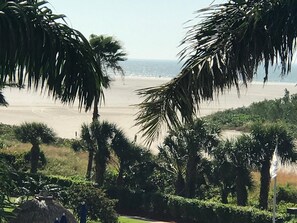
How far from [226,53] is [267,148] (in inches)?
799

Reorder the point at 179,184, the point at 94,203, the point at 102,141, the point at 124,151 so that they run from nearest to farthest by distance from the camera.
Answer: the point at 94,203, the point at 179,184, the point at 124,151, the point at 102,141

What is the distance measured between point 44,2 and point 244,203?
1956 cm

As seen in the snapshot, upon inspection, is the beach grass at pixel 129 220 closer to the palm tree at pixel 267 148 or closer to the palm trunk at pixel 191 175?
the palm trunk at pixel 191 175

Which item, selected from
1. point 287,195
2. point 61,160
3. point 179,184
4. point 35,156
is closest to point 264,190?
point 287,195

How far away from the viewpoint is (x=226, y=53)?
12.8ft

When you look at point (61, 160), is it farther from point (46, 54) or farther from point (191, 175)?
point (46, 54)

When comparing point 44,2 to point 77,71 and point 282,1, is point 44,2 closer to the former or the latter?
point 77,71

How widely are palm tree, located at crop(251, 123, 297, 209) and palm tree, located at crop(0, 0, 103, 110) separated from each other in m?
19.0

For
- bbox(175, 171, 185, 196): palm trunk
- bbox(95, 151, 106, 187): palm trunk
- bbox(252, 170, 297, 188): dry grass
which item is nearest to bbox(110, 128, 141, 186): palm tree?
bbox(95, 151, 106, 187): palm trunk

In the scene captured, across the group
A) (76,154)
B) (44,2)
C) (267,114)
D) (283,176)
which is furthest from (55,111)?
(44,2)

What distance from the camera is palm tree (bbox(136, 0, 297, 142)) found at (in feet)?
12.7

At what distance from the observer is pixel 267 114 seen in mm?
56531

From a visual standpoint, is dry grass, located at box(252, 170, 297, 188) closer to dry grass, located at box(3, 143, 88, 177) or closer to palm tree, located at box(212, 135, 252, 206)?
palm tree, located at box(212, 135, 252, 206)

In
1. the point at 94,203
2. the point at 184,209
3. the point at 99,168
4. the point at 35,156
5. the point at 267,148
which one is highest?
the point at 267,148
